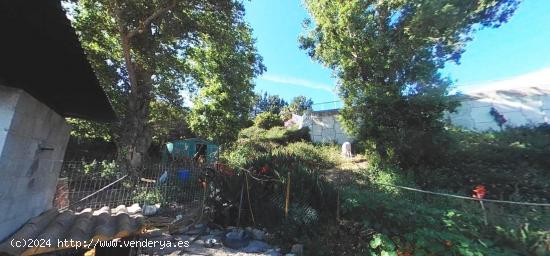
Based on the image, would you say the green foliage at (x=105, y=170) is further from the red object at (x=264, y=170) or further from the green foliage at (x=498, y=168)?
the green foliage at (x=498, y=168)

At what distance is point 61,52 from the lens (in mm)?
2445

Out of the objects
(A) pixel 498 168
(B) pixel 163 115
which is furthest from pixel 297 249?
(B) pixel 163 115

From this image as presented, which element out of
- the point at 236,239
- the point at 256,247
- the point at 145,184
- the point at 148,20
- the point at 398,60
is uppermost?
the point at 148,20

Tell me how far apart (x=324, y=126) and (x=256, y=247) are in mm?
13383

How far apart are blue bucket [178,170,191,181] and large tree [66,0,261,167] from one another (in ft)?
9.21

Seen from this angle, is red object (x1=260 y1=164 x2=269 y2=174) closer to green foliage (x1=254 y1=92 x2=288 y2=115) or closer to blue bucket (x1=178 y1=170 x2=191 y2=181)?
blue bucket (x1=178 y1=170 x2=191 y2=181)

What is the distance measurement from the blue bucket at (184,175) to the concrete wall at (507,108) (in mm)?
12050

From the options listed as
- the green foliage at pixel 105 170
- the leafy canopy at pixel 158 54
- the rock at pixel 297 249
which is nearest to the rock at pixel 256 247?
the rock at pixel 297 249

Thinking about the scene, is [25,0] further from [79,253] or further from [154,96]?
[154,96]

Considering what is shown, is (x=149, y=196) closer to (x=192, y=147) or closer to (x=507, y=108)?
(x=192, y=147)

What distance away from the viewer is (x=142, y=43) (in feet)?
37.1

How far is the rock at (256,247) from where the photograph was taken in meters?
5.60

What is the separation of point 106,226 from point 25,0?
3107 mm

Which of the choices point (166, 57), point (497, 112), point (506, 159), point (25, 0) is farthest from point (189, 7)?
point (497, 112)
